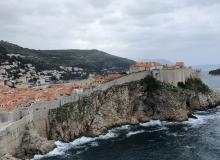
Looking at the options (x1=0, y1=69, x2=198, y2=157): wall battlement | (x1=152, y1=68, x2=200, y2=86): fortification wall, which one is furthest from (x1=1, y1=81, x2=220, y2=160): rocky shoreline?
(x1=152, y1=68, x2=200, y2=86): fortification wall

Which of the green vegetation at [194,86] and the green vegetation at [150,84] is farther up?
the green vegetation at [150,84]

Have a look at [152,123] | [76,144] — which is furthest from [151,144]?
[152,123]

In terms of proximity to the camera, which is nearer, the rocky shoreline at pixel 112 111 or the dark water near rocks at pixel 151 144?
the dark water near rocks at pixel 151 144

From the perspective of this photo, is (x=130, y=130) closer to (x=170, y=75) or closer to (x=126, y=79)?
(x=126, y=79)

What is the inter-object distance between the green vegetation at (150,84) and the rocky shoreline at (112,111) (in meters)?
0.64

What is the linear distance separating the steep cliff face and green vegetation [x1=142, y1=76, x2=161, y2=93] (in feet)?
2.54

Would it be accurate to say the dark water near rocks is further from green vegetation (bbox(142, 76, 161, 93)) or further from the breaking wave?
green vegetation (bbox(142, 76, 161, 93))

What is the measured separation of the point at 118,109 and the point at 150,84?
1088 cm

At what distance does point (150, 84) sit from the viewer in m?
86.7

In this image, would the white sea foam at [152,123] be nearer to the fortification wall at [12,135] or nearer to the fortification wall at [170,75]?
the fortification wall at [170,75]

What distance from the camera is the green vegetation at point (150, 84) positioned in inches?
3374

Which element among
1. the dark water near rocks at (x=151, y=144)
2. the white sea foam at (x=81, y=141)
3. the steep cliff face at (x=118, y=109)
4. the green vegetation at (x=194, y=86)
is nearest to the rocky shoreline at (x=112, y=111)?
the steep cliff face at (x=118, y=109)

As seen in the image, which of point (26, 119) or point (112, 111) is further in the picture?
point (112, 111)

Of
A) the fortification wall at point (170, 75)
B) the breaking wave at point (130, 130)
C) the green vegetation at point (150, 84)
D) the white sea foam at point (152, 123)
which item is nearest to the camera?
the breaking wave at point (130, 130)
